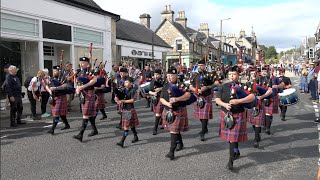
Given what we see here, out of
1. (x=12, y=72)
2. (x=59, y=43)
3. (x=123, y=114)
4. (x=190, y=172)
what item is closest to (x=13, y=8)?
(x=59, y=43)

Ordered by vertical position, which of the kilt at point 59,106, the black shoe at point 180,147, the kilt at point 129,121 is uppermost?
the kilt at point 59,106

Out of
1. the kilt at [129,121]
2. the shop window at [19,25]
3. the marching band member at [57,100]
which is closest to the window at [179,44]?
the shop window at [19,25]

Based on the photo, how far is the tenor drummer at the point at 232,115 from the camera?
15.4 feet

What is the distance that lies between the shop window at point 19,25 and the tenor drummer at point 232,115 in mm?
10343

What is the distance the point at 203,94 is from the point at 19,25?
9478 mm

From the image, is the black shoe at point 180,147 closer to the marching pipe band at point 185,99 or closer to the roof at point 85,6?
the marching pipe band at point 185,99

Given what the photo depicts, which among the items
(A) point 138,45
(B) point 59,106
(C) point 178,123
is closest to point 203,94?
(C) point 178,123

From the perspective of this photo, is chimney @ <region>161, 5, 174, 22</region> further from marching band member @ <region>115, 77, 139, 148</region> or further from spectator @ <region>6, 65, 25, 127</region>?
marching band member @ <region>115, 77, 139, 148</region>

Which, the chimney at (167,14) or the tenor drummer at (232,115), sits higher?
the chimney at (167,14)

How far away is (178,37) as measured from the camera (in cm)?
3816

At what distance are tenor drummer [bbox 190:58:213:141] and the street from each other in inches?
17.3

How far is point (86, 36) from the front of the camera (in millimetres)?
17250

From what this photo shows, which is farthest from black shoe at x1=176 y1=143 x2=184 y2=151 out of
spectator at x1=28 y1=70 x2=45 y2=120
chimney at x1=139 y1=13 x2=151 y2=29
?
chimney at x1=139 y1=13 x2=151 y2=29

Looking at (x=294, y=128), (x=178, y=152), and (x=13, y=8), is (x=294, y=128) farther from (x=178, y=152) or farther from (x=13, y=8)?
(x=13, y=8)
